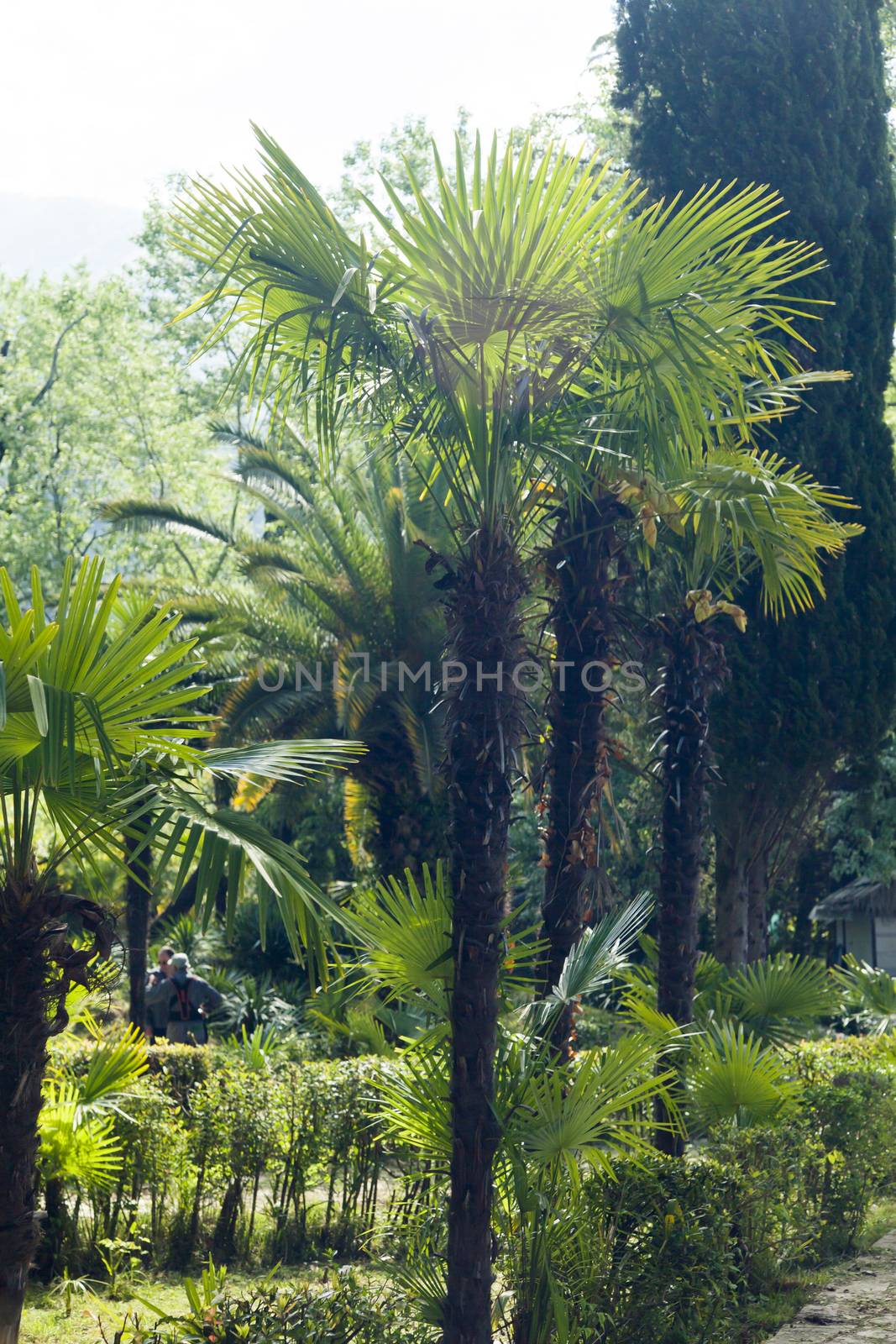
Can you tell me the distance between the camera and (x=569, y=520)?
7.73 m

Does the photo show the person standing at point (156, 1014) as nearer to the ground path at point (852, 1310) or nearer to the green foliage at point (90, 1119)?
the green foliage at point (90, 1119)

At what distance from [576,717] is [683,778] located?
5.38 feet

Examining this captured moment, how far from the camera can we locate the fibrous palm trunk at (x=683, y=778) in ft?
28.5

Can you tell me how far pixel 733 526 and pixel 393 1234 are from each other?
397 centimetres

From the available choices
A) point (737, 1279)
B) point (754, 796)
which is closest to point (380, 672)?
point (754, 796)

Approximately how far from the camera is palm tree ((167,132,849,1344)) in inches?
212

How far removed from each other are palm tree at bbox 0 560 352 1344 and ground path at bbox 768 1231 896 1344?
10.5ft

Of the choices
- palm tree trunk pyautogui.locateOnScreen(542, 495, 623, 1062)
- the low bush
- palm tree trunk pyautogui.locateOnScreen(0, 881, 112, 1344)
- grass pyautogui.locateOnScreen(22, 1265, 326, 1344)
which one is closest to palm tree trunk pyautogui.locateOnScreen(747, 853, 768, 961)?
the low bush

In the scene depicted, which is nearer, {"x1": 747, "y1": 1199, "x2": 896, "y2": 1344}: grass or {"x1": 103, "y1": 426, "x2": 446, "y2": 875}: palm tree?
{"x1": 747, "y1": 1199, "x2": 896, "y2": 1344}: grass

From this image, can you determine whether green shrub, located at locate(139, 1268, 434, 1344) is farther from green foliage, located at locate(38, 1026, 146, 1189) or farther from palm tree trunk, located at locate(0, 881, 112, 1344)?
green foliage, located at locate(38, 1026, 146, 1189)

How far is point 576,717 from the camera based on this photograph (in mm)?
7520

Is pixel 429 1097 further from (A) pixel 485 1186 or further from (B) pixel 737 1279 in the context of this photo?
(B) pixel 737 1279

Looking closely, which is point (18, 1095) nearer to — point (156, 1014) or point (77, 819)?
point (77, 819)

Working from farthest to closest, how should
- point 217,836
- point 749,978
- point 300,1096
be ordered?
point 749,978, point 300,1096, point 217,836
